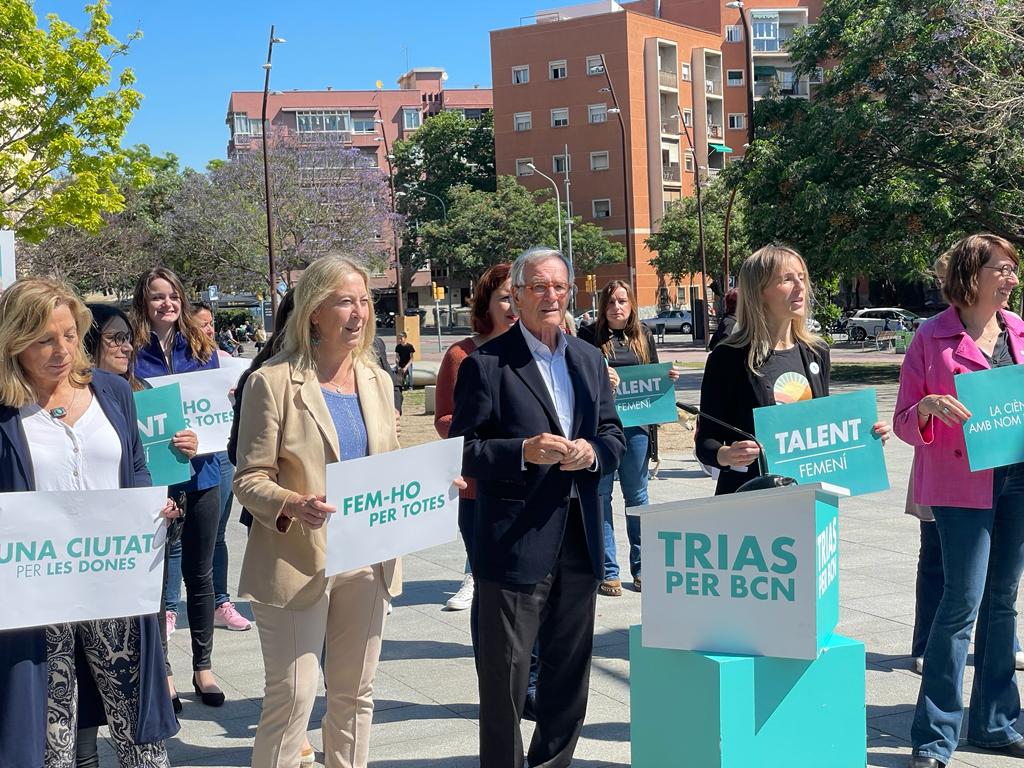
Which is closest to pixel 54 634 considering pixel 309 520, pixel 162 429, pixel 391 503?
pixel 309 520

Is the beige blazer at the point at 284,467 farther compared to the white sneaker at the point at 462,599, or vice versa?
the white sneaker at the point at 462,599

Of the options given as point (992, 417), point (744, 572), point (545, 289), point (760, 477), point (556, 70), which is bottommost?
point (744, 572)

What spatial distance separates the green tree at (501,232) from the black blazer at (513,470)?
203ft

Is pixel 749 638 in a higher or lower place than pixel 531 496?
lower

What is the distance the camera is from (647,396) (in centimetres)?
758

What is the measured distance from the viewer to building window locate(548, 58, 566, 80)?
7175cm

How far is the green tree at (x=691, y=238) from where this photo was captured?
55.0 m

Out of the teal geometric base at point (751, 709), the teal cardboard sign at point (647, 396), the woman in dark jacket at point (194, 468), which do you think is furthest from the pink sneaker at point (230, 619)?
the teal geometric base at point (751, 709)

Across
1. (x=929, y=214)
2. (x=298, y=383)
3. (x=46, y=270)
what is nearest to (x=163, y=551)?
(x=298, y=383)

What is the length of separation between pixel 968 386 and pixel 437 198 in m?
74.5

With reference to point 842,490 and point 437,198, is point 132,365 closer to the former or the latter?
point 842,490

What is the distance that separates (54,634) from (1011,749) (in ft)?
12.0

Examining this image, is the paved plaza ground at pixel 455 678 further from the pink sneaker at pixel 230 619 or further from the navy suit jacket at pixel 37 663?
the navy suit jacket at pixel 37 663

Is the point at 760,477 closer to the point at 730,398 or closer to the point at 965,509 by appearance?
the point at 730,398
